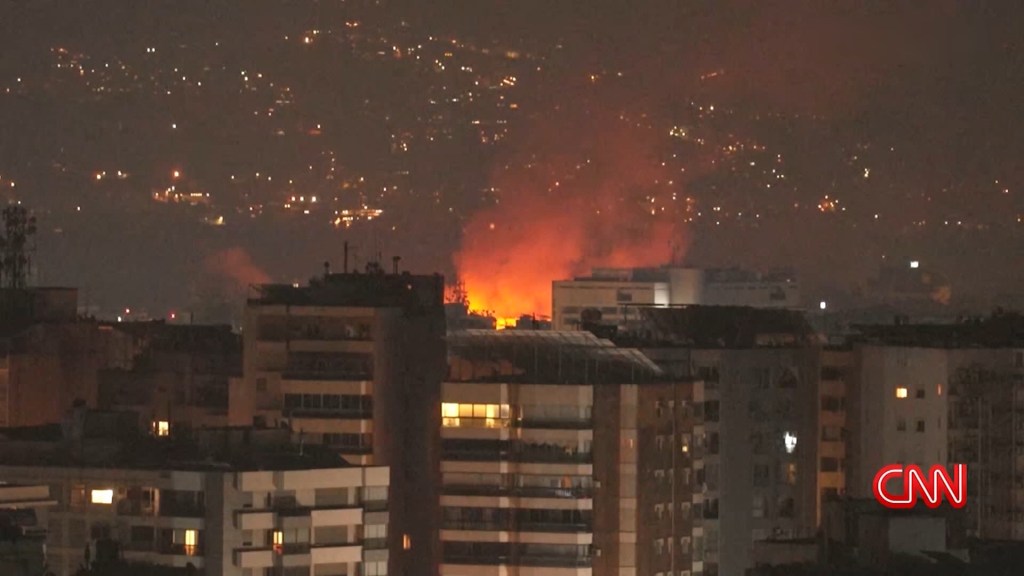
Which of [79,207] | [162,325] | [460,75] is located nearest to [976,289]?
[79,207]

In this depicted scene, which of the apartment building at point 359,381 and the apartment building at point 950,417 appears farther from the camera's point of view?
the apartment building at point 950,417

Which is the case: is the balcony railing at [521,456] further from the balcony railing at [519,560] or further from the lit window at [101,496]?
the lit window at [101,496]

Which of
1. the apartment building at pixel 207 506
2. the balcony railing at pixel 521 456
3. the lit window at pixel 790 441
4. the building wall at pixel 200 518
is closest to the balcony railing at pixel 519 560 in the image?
the balcony railing at pixel 521 456

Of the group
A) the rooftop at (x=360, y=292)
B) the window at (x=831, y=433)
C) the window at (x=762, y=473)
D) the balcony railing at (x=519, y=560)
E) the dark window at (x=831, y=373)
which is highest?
the rooftop at (x=360, y=292)

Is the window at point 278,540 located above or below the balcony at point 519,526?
below

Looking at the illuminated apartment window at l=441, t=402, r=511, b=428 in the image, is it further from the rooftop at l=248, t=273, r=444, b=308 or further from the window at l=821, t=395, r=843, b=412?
the window at l=821, t=395, r=843, b=412

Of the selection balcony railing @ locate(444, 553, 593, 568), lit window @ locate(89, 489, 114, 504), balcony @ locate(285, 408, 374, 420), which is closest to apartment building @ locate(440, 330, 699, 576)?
balcony railing @ locate(444, 553, 593, 568)

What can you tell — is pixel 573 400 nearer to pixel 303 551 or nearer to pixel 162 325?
pixel 303 551
